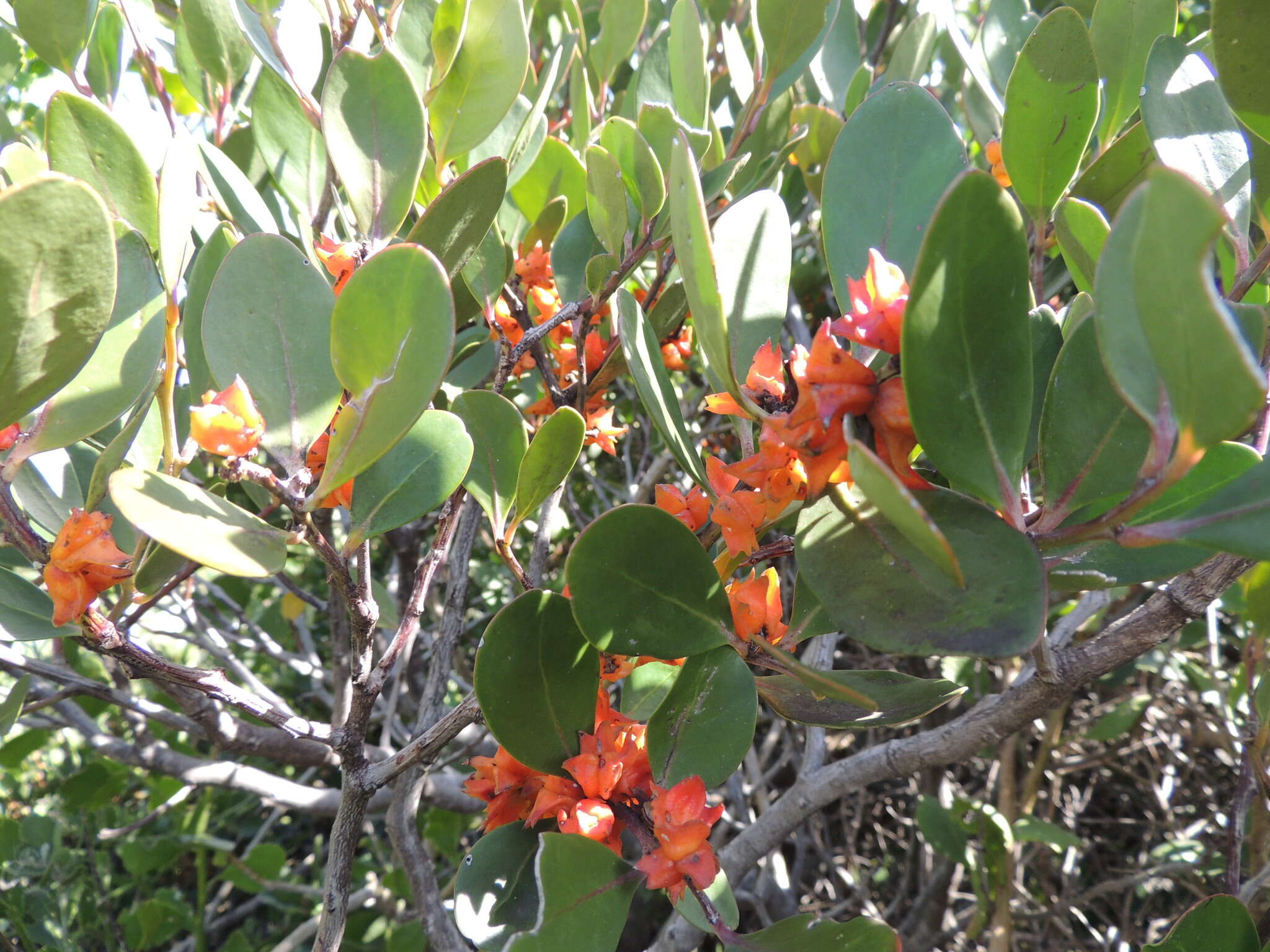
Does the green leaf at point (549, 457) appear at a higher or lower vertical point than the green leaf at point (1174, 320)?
lower

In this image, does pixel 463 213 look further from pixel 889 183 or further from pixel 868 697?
pixel 868 697

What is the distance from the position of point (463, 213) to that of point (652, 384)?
0.94 ft

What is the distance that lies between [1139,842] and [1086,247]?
2249mm

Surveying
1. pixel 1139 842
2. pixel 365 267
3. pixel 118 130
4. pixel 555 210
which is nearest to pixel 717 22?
pixel 555 210

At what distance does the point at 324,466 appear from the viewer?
0.77m

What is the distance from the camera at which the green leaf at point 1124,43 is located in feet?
3.12

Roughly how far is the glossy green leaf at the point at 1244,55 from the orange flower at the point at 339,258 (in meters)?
0.76

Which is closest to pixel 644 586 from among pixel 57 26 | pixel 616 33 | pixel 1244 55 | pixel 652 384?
pixel 652 384

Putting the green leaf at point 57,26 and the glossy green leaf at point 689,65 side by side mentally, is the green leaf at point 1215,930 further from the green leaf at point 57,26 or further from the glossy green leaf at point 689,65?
the green leaf at point 57,26

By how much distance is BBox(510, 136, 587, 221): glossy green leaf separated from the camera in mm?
1175

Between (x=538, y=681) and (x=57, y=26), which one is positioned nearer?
(x=538, y=681)

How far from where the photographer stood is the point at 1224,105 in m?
0.78

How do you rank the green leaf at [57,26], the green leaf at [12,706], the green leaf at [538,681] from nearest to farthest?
1. the green leaf at [538,681]
2. the green leaf at [12,706]
3. the green leaf at [57,26]

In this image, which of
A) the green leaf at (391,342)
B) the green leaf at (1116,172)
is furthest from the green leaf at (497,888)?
the green leaf at (1116,172)
